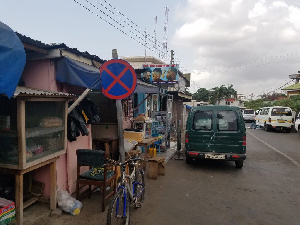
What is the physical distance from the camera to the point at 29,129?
3721 mm

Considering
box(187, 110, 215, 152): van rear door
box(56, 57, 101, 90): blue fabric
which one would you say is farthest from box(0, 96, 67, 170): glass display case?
box(187, 110, 215, 152): van rear door

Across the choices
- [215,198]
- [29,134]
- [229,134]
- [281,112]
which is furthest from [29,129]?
[281,112]

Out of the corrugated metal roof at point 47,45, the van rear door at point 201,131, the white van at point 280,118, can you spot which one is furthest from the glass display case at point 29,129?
the white van at point 280,118

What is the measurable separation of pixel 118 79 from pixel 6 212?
8.88 feet

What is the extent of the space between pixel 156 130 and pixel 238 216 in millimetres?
5789

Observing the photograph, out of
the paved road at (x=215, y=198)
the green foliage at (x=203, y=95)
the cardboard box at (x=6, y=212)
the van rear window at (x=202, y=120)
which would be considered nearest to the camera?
the cardboard box at (x=6, y=212)

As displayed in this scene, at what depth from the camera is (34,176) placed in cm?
474

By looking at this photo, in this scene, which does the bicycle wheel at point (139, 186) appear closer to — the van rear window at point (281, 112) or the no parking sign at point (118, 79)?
the no parking sign at point (118, 79)

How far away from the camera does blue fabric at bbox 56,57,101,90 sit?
4449mm

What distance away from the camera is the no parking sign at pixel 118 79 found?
3.69 m

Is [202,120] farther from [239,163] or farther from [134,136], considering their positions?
[134,136]

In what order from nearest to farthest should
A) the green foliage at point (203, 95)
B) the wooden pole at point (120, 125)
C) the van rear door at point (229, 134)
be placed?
the wooden pole at point (120, 125), the van rear door at point (229, 134), the green foliage at point (203, 95)

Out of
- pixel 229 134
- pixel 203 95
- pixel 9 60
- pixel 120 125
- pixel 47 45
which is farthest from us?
pixel 203 95

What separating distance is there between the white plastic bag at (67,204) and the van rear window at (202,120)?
4553mm
